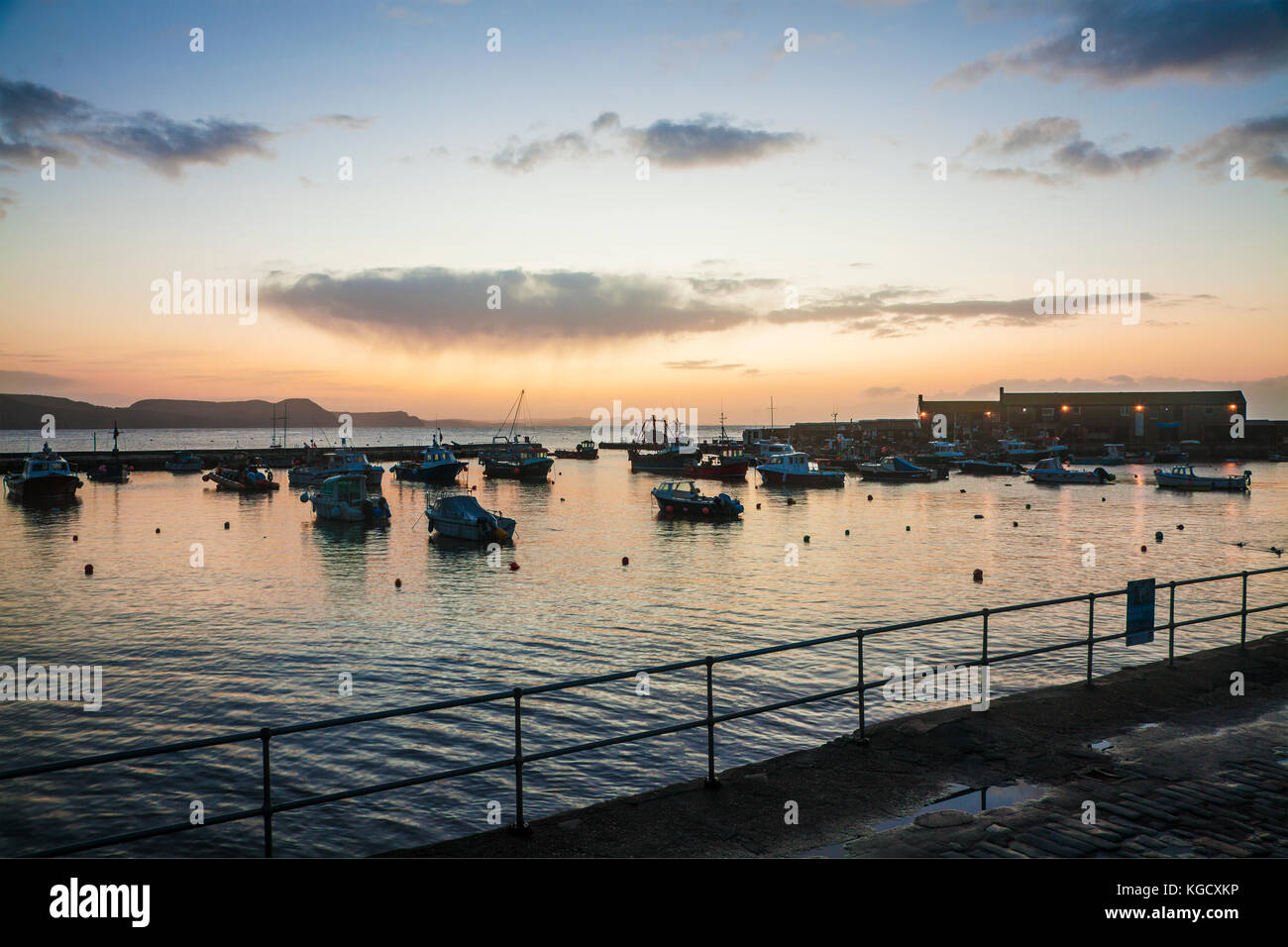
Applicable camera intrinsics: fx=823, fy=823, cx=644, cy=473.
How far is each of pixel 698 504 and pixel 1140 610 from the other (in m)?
49.1

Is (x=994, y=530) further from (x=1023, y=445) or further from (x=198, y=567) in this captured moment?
(x=1023, y=445)

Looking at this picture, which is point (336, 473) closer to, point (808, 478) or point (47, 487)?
point (47, 487)

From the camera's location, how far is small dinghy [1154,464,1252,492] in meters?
78.2

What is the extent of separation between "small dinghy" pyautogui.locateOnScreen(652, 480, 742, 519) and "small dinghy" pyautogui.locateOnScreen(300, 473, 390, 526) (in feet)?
68.1

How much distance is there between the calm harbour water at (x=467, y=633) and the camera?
600 inches

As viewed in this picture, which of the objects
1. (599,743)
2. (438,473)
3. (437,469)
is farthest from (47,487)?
(599,743)

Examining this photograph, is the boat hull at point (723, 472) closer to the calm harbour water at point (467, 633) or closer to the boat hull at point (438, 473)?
the boat hull at point (438, 473)

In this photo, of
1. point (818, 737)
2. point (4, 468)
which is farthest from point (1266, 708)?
point (4, 468)

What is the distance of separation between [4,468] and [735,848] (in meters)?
130

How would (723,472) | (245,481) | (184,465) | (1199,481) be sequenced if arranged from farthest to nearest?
(184,465) → (723,472) → (245,481) → (1199,481)

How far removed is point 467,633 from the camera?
2709 cm

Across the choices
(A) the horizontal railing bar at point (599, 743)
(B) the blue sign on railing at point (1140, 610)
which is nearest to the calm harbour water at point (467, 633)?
(A) the horizontal railing bar at point (599, 743)

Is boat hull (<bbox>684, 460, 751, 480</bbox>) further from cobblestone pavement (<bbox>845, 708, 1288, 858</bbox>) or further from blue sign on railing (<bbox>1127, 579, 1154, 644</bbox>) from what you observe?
cobblestone pavement (<bbox>845, 708, 1288, 858</bbox>)

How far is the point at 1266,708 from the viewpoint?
38.9 ft
